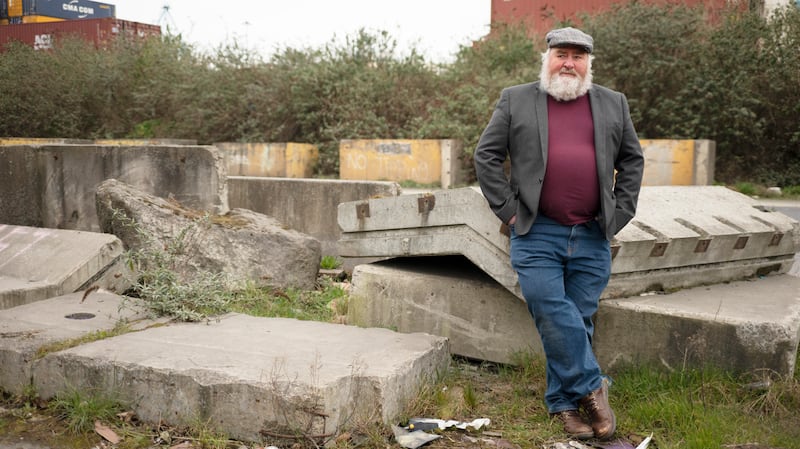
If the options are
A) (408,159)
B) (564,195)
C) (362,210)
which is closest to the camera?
(564,195)

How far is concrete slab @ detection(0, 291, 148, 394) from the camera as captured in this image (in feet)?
12.0

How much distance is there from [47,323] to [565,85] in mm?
3324

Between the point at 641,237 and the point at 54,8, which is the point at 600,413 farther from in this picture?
the point at 54,8

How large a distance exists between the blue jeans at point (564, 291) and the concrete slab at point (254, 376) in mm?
675

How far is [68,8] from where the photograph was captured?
33938 millimetres

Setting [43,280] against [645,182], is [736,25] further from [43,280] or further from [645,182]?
[43,280]

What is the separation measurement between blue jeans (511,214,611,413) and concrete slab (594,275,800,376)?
390 mm

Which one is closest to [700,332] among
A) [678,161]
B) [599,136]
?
[599,136]

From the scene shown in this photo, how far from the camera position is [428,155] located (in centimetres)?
1467

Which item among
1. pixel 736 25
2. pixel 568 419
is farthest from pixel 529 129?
pixel 736 25

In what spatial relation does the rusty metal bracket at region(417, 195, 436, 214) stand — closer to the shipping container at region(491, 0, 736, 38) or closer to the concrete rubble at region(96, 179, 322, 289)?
the concrete rubble at region(96, 179, 322, 289)

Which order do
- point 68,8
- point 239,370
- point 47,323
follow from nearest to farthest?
1. point 239,370
2. point 47,323
3. point 68,8

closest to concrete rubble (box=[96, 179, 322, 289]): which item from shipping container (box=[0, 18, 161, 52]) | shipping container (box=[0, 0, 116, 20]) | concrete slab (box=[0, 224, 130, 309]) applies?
concrete slab (box=[0, 224, 130, 309])

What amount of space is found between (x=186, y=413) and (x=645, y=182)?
12330 millimetres
